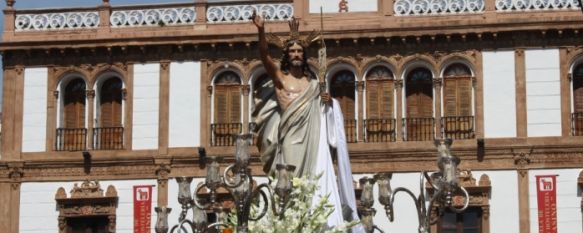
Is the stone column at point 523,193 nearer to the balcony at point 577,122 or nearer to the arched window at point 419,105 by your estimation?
the balcony at point 577,122

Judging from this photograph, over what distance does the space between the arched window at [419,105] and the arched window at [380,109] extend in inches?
18.4

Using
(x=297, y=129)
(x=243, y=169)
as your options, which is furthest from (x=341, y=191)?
(x=243, y=169)

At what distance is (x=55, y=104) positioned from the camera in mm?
48438

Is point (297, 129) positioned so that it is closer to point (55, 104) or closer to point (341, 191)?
point (341, 191)

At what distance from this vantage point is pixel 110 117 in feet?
158

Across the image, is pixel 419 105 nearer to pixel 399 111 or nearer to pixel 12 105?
pixel 399 111

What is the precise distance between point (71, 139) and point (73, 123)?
19.0 inches

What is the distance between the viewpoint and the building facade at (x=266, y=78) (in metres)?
46.2

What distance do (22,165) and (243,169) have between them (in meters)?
29.2

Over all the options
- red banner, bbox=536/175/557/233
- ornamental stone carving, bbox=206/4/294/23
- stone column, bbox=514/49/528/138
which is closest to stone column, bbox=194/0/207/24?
ornamental stone carving, bbox=206/4/294/23

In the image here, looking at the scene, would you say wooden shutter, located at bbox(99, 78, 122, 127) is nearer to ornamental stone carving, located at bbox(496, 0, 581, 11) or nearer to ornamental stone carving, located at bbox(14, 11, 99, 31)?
ornamental stone carving, located at bbox(14, 11, 99, 31)

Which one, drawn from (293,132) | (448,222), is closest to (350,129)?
(448,222)

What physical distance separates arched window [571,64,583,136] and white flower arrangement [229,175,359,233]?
3024cm

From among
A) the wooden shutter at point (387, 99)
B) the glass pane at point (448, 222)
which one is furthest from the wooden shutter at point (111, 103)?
the glass pane at point (448, 222)
